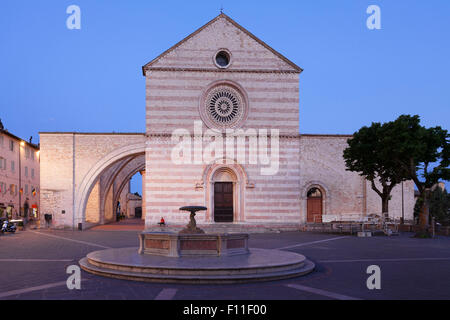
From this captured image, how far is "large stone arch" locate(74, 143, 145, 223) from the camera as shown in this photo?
26297 millimetres

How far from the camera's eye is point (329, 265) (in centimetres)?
1182

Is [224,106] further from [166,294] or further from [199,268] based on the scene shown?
[166,294]

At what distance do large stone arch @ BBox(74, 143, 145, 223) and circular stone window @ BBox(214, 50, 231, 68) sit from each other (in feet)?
25.1

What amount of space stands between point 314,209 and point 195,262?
19292 mm

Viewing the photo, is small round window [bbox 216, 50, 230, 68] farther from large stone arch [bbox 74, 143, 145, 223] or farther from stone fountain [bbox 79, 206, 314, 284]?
stone fountain [bbox 79, 206, 314, 284]

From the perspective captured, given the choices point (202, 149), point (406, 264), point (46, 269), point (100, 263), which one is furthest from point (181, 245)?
point (202, 149)

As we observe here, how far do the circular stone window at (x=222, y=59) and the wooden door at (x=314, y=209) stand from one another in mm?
11373

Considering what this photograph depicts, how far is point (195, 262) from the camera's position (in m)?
10.4

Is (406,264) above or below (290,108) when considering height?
below

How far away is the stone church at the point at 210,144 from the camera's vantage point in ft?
82.5

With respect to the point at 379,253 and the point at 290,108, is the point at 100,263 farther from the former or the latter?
the point at 290,108
